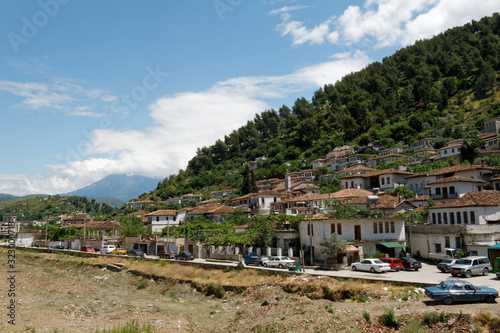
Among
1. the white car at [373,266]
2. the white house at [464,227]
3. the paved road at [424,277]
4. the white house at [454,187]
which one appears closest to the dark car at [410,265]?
the paved road at [424,277]

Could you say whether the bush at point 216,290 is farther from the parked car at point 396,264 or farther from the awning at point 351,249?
the parked car at point 396,264

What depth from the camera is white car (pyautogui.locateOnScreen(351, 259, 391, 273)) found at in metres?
33.8

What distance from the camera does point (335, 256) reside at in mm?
38844

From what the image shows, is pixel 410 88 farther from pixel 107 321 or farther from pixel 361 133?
pixel 107 321

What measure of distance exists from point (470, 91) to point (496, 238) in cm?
11722

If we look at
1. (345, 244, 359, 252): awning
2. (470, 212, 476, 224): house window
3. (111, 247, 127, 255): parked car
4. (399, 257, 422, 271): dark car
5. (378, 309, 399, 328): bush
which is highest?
(470, 212, 476, 224): house window

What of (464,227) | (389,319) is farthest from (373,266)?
(389,319)

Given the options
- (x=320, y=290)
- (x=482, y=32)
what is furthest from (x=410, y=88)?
(x=320, y=290)

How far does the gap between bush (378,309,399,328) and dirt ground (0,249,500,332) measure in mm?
245

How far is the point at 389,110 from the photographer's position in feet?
472

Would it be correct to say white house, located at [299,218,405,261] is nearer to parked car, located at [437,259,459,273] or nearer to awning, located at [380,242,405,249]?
awning, located at [380,242,405,249]

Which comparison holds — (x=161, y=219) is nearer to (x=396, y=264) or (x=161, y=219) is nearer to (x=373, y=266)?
(x=373, y=266)

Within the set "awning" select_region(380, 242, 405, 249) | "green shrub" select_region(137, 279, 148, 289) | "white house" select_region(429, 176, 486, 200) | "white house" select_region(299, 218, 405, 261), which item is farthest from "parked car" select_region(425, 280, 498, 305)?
"white house" select_region(429, 176, 486, 200)

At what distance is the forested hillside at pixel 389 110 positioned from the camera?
408ft
